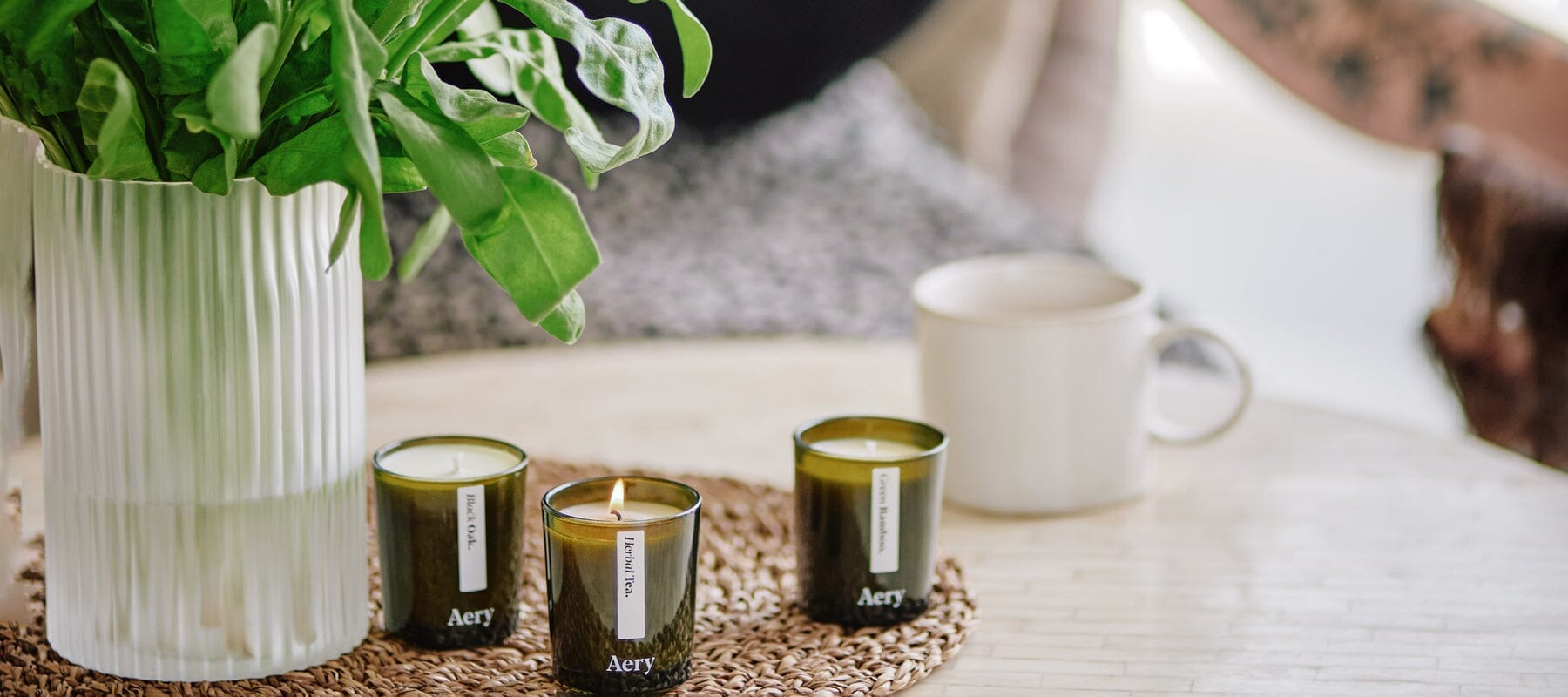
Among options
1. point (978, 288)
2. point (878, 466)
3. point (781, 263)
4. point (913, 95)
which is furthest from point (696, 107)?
point (878, 466)

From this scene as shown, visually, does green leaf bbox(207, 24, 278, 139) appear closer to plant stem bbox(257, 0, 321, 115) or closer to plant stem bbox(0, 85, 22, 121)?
plant stem bbox(257, 0, 321, 115)

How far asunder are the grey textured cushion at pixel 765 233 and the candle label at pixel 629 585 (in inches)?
28.4

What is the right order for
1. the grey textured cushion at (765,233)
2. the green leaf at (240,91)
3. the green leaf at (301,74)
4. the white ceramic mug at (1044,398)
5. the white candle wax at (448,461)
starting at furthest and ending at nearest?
the grey textured cushion at (765,233) → the white ceramic mug at (1044,398) → the white candle wax at (448,461) → the green leaf at (301,74) → the green leaf at (240,91)

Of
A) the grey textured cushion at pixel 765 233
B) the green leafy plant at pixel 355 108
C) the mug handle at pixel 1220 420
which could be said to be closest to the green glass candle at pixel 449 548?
the green leafy plant at pixel 355 108

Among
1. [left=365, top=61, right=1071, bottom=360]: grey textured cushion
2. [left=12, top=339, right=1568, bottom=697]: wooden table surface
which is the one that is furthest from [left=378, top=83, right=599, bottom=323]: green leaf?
[left=365, top=61, right=1071, bottom=360]: grey textured cushion

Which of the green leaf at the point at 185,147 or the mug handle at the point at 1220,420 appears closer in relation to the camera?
the green leaf at the point at 185,147

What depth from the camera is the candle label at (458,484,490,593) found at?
0.69 m

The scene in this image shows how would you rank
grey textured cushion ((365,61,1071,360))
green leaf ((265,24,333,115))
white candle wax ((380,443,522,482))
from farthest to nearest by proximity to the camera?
grey textured cushion ((365,61,1071,360))
white candle wax ((380,443,522,482))
green leaf ((265,24,333,115))

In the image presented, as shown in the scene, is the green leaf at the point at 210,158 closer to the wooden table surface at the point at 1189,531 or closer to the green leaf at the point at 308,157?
the green leaf at the point at 308,157

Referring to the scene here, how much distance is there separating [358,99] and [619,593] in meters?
0.24

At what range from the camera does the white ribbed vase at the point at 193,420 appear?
0.63 metres

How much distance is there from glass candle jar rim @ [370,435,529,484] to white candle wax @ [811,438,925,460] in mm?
147

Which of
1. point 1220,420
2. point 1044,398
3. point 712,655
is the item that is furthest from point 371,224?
point 1220,420

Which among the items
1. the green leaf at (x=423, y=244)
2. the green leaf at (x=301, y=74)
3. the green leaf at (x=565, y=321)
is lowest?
the green leaf at (x=565, y=321)
